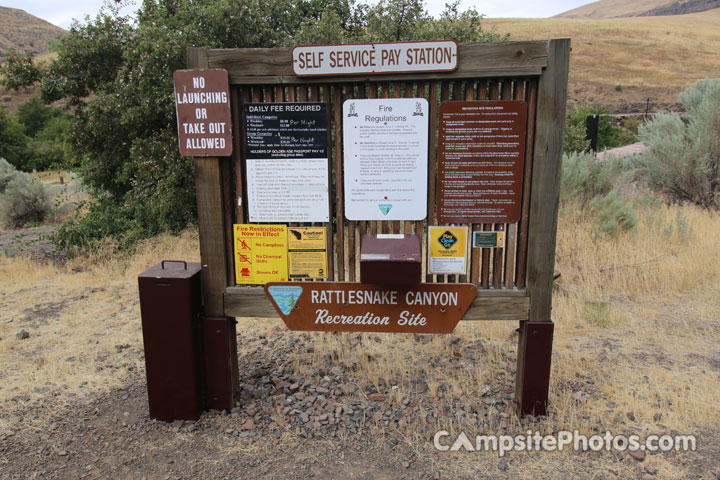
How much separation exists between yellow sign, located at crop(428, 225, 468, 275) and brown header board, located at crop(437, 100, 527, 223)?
0.27ft

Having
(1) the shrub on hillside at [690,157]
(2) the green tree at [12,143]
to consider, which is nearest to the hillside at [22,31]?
(2) the green tree at [12,143]

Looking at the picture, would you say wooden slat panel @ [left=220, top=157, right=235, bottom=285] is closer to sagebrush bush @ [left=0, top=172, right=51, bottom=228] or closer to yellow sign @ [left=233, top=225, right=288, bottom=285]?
yellow sign @ [left=233, top=225, right=288, bottom=285]

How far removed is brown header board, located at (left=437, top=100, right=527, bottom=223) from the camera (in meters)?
3.08

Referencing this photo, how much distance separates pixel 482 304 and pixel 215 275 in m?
1.78

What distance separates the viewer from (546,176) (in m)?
3.10

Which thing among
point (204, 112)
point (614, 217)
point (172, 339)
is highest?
point (204, 112)

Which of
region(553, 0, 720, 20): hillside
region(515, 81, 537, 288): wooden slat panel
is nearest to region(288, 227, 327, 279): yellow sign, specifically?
region(515, 81, 537, 288): wooden slat panel

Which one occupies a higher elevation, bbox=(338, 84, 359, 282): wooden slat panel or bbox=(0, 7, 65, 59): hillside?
bbox=(0, 7, 65, 59): hillside

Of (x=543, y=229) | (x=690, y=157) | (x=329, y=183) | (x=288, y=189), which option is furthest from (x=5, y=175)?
(x=690, y=157)

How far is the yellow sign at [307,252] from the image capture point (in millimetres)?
3355

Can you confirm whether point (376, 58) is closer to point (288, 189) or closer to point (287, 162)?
point (287, 162)

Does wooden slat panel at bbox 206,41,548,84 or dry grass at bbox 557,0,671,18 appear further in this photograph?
dry grass at bbox 557,0,671,18

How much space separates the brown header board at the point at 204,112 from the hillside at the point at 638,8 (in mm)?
162054

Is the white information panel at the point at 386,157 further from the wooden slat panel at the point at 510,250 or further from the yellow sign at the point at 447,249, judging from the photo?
the wooden slat panel at the point at 510,250
